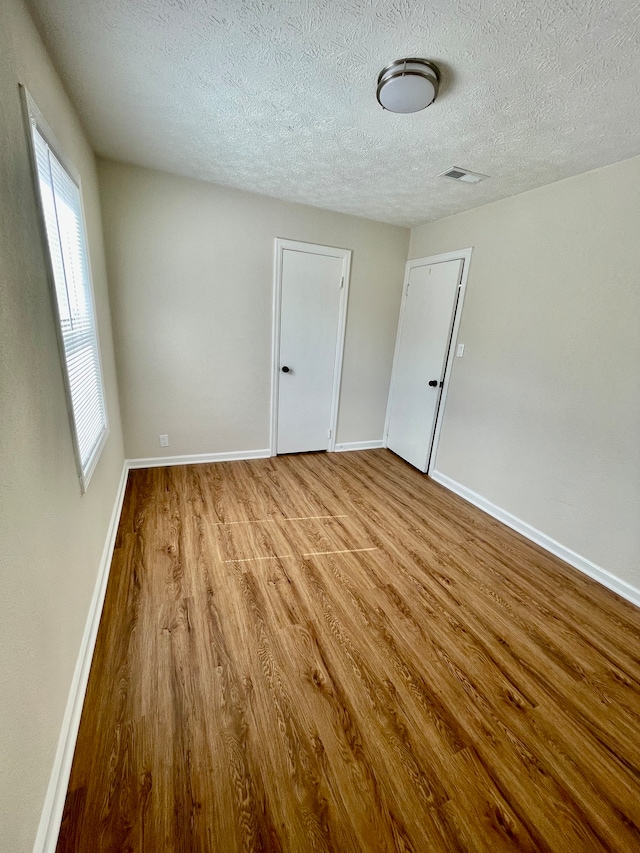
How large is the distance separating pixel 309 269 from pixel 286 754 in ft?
11.3

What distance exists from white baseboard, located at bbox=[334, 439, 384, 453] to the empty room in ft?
2.26

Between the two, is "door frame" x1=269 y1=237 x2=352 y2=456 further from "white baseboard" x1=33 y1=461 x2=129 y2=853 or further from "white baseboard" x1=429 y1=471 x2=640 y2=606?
"white baseboard" x1=33 y1=461 x2=129 y2=853

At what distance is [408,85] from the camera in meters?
1.43

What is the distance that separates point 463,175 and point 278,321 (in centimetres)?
185

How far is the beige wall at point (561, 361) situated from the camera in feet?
6.60

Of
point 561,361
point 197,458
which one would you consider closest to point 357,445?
point 197,458

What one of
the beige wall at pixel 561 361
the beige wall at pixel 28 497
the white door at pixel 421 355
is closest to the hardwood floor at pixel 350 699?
the beige wall at pixel 28 497

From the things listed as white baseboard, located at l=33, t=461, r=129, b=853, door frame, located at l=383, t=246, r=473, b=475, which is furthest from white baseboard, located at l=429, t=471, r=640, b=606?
white baseboard, located at l=33, t=461, r=129, b=853

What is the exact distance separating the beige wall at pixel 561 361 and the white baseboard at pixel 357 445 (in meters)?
1.29

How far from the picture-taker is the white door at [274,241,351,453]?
10.9ft

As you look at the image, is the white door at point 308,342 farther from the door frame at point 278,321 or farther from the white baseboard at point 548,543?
the white baseboard at point 548,543

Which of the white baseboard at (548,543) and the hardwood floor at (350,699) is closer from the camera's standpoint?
the hardwood floor at (350,699)

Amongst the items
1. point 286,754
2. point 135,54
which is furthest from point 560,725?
point 135,54

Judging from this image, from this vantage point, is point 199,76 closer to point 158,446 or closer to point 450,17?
point 450,17
